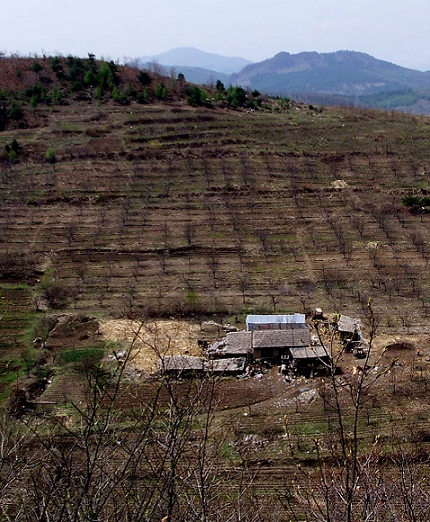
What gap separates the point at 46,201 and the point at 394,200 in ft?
63.0

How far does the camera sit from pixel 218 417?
12.4 metres

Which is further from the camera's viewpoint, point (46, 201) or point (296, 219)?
point (46, 201)

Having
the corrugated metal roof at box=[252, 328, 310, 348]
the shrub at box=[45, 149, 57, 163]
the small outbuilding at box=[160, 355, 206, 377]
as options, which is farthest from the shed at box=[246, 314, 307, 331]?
the shrub at box=[45, 149, 57, 163]

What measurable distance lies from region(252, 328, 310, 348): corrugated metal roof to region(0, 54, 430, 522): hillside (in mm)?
897

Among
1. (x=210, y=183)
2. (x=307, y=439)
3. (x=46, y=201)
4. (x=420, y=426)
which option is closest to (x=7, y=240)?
(x=46, y=201)

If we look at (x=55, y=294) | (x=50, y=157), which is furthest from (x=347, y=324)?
(x=50, y=157)

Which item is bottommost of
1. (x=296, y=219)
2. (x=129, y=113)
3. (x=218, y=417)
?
(x=218, y=417)

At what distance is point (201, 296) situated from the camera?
1823cm

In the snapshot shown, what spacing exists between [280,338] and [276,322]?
1.04 m

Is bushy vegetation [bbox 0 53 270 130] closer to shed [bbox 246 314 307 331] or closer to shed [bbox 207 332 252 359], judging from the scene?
shed [bbox 246 314 307 331]

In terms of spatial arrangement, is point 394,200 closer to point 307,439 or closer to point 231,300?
point 231,300

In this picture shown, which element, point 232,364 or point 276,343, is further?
point 276,343

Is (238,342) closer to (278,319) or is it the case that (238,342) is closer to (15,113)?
(278,319)

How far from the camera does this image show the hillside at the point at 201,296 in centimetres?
434
